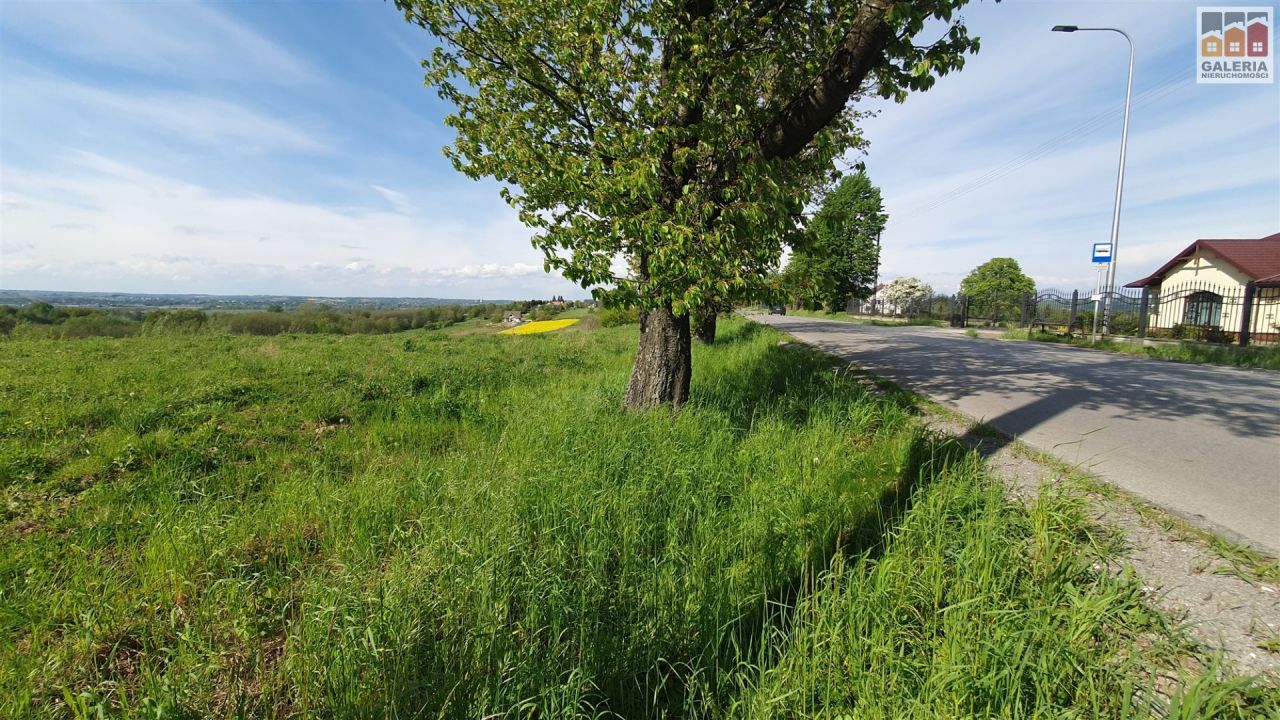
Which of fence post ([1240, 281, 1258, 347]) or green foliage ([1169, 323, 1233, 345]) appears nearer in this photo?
fence post ([1240, 281, 1258, 347])

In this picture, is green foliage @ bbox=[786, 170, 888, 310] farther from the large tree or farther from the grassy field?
the grassy field

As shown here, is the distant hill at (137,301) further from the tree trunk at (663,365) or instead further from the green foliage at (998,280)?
the green foliage at (998,280)

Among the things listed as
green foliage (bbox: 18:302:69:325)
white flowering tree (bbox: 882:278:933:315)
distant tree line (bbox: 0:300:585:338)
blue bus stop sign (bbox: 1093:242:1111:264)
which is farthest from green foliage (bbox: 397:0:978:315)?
white flowering tree (bbox: 882:278:933:315)

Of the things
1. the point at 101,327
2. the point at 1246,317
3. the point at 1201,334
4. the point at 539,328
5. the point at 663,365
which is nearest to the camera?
the point at 663,365

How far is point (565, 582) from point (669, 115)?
440cm

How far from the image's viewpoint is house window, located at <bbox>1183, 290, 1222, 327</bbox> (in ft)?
55.4

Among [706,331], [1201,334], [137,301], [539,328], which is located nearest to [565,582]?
[706,331]

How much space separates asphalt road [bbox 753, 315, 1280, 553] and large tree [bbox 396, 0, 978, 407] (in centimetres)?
352

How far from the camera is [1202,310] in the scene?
1786 centimetres

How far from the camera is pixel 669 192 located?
4770 mm

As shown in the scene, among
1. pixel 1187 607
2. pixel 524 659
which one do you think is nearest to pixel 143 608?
pixel 524 659

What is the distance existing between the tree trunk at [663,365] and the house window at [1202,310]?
75.6ft

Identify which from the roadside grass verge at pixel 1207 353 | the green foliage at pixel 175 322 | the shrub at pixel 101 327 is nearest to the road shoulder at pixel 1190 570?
the roadside grass verge at pixel 1207 353

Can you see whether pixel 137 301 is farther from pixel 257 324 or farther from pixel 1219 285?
pixel 1219 285
